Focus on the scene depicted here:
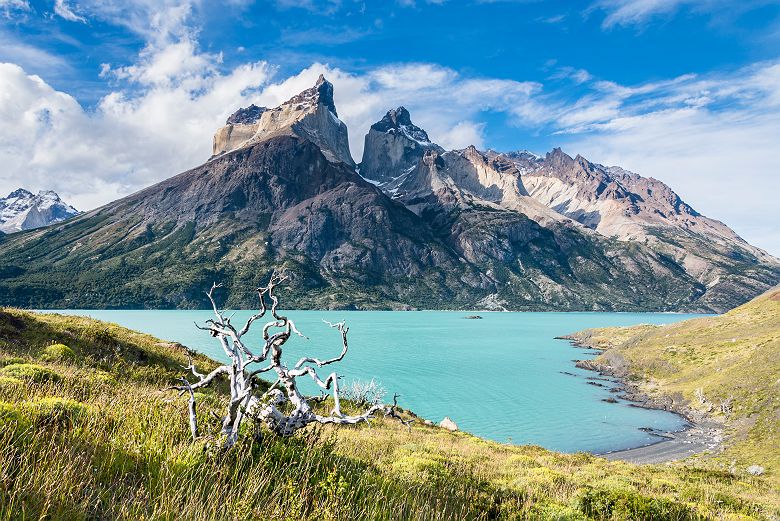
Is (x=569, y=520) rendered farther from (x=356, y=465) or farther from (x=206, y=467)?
(x=206, y=467)

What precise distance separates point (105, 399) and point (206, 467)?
4.45 meters

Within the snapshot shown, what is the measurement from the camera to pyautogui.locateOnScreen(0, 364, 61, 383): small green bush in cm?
1222

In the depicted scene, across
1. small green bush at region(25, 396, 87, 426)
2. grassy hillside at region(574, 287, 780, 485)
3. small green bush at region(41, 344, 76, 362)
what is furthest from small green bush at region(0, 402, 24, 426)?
grassy hillside at region(574, 287, 780, 485)

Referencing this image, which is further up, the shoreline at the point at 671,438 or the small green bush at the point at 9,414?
the small green bush at the point at 9,414

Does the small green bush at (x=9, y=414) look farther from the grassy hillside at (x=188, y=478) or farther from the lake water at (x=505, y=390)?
the lake water at (x=505, y=390)

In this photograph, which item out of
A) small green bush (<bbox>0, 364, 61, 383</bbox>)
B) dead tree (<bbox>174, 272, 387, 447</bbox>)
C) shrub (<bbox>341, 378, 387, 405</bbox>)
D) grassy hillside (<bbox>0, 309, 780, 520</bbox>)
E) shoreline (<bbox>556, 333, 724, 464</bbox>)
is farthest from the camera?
shoreline (<bbox>556, 333, 724, 464</bbox>)

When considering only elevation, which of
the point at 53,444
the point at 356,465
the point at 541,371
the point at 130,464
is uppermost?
the point at 53,444

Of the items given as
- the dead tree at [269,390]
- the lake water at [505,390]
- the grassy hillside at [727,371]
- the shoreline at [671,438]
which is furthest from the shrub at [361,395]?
the grassy hillside at [727,371]

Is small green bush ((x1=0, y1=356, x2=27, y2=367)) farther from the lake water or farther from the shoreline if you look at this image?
the shoreline

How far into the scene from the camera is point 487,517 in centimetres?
1014

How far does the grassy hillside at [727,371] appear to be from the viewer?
136 feet

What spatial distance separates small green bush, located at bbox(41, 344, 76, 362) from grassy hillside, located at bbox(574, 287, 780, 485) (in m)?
43.9

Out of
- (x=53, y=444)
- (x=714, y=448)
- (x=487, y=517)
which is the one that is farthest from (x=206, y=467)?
(x=714, y=448)

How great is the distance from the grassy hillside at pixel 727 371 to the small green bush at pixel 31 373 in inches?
1672
